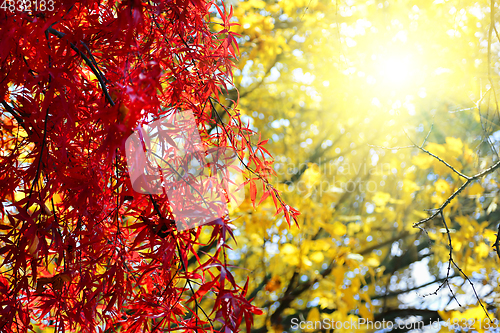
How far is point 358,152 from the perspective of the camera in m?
2.08

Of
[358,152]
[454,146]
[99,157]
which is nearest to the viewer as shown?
[99,157]

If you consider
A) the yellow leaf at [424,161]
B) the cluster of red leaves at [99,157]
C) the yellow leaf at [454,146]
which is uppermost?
the yellow leaf at [454,146]

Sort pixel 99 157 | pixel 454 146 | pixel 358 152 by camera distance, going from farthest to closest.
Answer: pixel 358 152
pixel 454 146
pixel 99 157

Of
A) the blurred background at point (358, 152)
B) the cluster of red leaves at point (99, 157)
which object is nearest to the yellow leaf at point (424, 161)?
the blurred background at point (358, 152)

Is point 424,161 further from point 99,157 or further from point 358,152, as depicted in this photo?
point 99,157

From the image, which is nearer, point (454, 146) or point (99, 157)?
point (99, 157)

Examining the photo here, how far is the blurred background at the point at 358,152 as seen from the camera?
1.58 m

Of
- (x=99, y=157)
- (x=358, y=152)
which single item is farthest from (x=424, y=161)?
(x=99, y=157)

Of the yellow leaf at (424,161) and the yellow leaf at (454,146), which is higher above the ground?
the yellow leaf at (454,146)

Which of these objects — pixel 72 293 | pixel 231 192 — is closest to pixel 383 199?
pixel 231 192

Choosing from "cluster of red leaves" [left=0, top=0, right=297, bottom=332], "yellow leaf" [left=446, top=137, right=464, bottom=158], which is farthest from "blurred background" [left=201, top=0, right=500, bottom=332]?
"cluster of red leaves" [left=0, top=0, right=297, bottom=332]

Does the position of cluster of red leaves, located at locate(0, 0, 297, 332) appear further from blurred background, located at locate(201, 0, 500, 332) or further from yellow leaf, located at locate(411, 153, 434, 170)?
yellow leaf, located at locate(411, 153, 434, 170)

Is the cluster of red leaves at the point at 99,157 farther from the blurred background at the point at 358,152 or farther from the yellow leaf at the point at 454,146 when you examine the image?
the yellow leaf at the point at 454,146

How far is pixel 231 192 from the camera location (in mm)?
745
